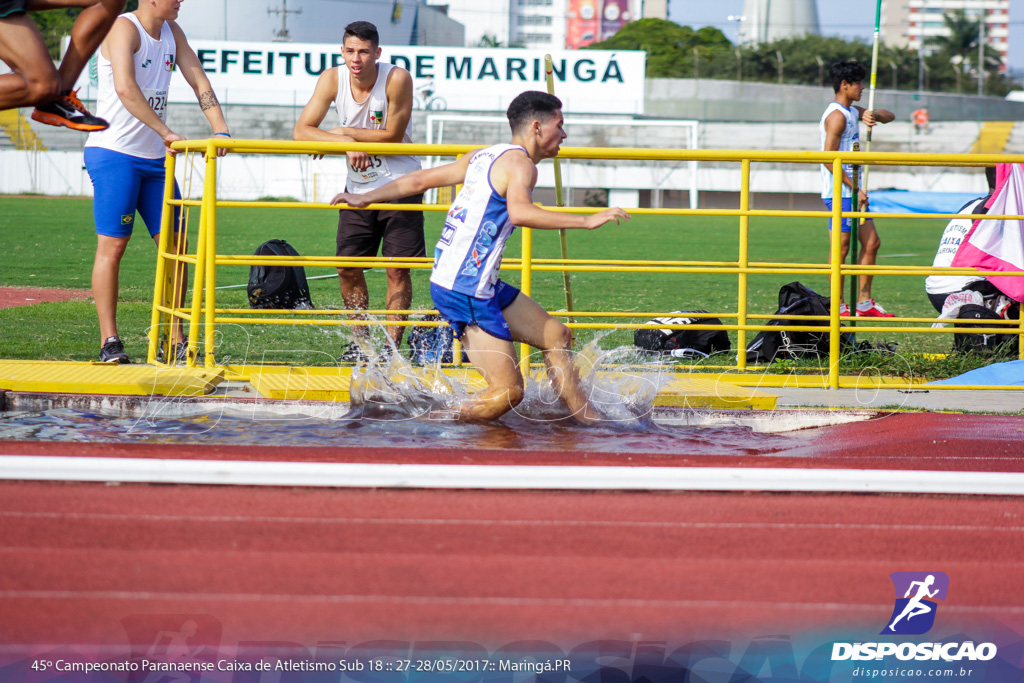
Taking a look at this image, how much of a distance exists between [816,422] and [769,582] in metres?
2.33

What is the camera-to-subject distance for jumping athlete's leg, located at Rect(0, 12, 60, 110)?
3.63m

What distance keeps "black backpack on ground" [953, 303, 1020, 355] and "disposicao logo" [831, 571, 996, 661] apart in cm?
485

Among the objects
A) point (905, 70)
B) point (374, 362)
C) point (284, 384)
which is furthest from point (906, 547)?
point (905, 70)

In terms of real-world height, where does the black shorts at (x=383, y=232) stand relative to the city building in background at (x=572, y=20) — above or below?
below

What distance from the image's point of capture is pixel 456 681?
242 centimetres

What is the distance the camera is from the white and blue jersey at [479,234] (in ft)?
14.9

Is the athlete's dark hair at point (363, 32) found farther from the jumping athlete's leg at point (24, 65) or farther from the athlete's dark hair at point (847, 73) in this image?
the athlete's dark hair at point (847, 73)

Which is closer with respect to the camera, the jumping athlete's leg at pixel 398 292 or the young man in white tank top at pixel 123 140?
the young man in white tank top at pixel 123 140

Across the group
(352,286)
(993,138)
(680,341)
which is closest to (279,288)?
(352,286)

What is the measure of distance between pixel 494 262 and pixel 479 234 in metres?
0.13

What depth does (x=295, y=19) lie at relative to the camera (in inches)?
2640

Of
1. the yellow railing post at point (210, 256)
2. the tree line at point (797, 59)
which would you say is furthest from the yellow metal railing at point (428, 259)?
the tree line at point (797, 59)

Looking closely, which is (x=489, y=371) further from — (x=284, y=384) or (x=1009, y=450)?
(x=1009, y=450)

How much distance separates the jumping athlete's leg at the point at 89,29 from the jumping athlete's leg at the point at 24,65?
12 cm
